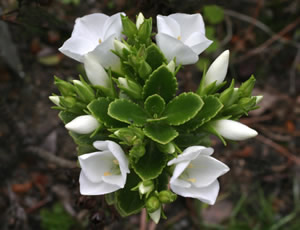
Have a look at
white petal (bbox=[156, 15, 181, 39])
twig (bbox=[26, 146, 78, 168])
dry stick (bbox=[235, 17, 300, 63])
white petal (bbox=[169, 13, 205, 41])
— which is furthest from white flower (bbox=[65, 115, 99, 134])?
dry stick (bbox=[235, 17, 300, 63])

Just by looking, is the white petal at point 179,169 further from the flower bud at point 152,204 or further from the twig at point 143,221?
the twig at point 143,221

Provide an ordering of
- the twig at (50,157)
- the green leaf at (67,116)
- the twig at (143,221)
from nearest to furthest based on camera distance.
Result: the green leaf at (67,116) < the twig at (50,157) < the twig at (143,221)

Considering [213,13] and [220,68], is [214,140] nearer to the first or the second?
[213,13]

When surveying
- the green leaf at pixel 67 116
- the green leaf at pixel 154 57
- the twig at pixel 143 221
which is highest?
the green leaf at pixel 154 57

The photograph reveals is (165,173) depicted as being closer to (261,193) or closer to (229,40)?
(261,193)

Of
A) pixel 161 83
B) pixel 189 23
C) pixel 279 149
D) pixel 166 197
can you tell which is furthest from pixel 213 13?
pixel 166 197

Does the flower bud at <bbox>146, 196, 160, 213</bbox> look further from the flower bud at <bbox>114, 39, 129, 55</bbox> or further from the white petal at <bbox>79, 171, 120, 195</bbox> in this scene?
the flower bud at <bbox>114, 39, 129, 55</bbox>

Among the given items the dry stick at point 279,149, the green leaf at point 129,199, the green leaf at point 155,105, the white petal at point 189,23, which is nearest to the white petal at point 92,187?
the green leaf at point 129,199
